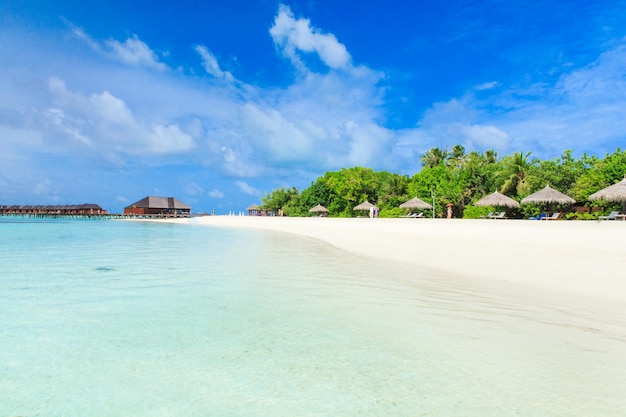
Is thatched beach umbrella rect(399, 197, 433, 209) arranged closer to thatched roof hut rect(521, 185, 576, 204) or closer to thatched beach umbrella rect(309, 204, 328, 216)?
thatched roof hut rect(521, 185, 576, 204)

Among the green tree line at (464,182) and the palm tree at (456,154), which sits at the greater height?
the palm tree at (456,154)

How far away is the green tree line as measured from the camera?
24.1 m

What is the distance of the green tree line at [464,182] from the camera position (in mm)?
24066

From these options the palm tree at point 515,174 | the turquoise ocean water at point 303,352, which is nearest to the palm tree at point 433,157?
the palm tree at point 515,174

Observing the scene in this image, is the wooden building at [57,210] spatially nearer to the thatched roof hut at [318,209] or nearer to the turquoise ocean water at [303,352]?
the thatched roof hut at [318,209]

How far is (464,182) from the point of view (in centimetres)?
3130

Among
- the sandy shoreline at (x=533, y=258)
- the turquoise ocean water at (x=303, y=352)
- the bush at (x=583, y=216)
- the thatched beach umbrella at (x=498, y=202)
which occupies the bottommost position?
the turquoise ocean water at (x=303, y=352)

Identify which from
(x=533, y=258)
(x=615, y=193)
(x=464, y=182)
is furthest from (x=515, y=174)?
(x=533, y=258)

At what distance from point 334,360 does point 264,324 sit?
3.72 feet

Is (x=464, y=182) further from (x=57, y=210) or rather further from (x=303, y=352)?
(x=57, y=210)

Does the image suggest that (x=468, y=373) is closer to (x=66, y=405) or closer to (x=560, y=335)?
(x=560, y=335)

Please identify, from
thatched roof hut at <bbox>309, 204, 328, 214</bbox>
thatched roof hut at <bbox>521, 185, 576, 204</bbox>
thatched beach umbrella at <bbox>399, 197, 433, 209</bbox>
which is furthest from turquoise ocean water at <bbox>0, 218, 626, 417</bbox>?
thatched roof hut at <bbox>309, 204, 328, 214</bbox>

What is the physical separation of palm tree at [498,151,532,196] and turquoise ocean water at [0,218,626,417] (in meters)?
26.3

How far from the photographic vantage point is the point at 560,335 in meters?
3.30
